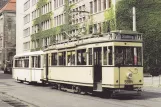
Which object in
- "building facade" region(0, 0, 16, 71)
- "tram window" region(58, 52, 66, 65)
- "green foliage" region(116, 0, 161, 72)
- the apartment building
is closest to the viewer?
"tram window" region(58, 52, 66, 65)

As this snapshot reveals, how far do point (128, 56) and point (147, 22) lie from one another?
27.1 meters

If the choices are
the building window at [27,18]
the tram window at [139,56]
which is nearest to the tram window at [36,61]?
the tram window at [139,56]

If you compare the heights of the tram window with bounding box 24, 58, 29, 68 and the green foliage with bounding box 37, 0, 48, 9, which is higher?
the green foliage with bounding box 37, 0, 48, 9

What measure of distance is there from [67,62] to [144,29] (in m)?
22.4

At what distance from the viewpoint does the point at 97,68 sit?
21.4 metres

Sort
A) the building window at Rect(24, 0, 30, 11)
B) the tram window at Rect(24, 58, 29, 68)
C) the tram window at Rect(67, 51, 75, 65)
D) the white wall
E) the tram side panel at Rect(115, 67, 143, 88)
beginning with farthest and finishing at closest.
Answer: the white wall
the building window at Rect(24, 0, 30, 11)
the tram window at Rect(24, 58, 29, 68)
the tram window at Rect(67, 51, 75, 65)
the tram side panel at Rect(115, 67, 143, 88)

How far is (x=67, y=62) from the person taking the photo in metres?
25.5

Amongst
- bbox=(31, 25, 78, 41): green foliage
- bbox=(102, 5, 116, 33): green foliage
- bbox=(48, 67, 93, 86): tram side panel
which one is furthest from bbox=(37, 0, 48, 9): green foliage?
bbox=(48, 67, 93, 86): tram side panel

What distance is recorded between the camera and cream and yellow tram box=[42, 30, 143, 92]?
20.0m

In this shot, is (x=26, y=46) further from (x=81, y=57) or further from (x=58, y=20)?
(x=81, y=57)

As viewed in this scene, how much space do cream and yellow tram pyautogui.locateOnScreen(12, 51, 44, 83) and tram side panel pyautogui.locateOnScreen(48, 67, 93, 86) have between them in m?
3.47

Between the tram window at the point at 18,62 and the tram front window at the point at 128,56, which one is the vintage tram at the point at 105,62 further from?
the tram window at the point at 18,62

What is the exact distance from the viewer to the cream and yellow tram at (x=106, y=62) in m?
20.0

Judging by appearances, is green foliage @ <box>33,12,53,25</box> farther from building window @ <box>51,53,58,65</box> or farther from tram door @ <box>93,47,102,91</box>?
tram door @ <box>93,47,102,91</box>
